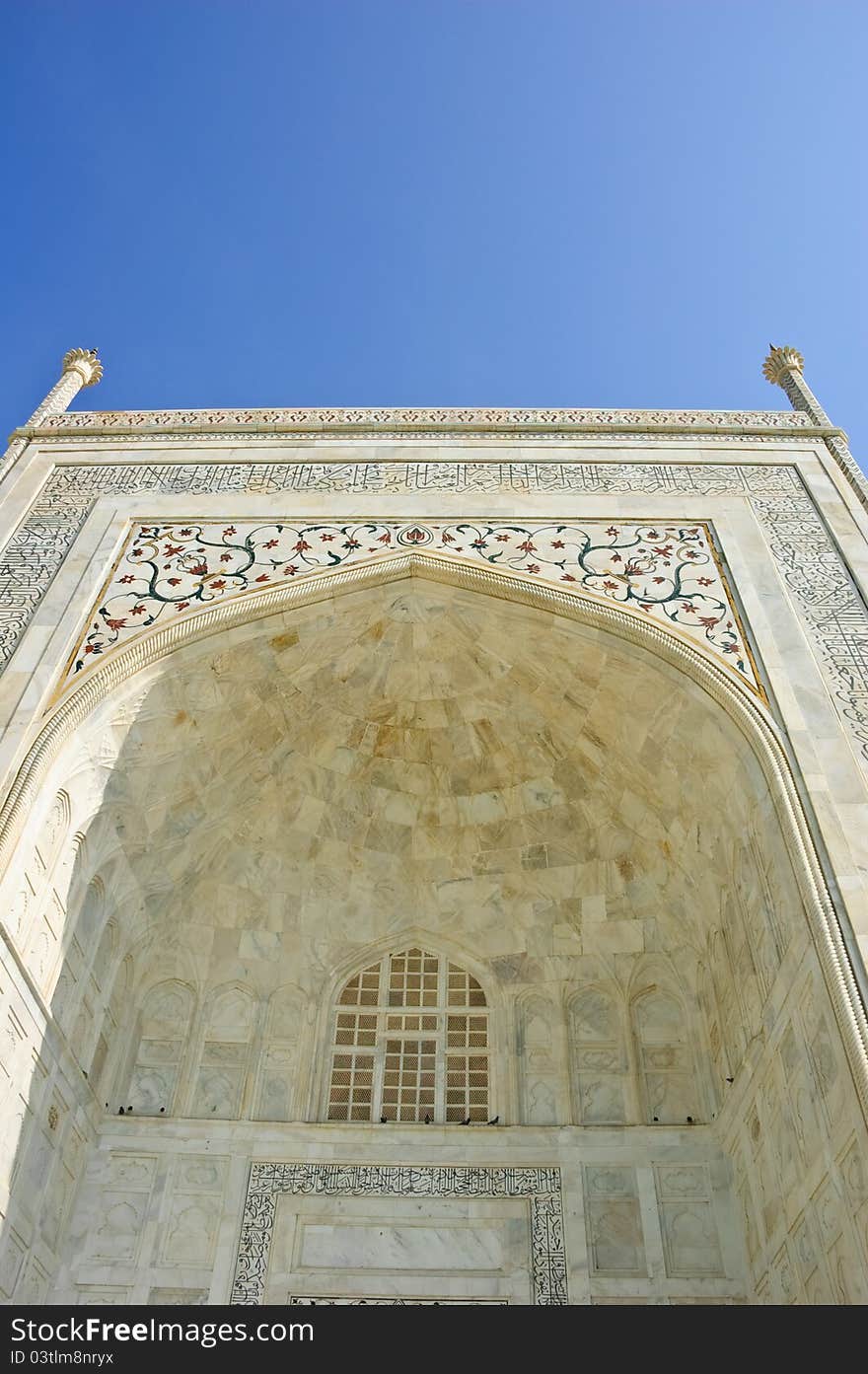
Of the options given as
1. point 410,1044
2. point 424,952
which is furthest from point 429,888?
point 410,1044

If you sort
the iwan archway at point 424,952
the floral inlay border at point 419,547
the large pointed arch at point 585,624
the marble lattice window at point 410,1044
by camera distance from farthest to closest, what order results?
the marble lattice window at point 410,1044, the floral inlay border at point 419,547, the iwan archway at point 424,952, the large pointed arch at point 585,624

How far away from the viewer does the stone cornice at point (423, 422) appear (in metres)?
8.87

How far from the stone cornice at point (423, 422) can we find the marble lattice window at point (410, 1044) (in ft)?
14.0

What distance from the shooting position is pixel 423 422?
8.98 metres

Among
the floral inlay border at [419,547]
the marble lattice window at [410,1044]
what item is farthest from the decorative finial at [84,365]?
the marble lattice window at [410,1044]

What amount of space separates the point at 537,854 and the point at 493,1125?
195 cm

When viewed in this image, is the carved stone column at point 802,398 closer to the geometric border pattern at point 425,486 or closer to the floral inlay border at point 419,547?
the geometric border pattern at point 425,486

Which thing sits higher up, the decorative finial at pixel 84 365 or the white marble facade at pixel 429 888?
the decorative finial at pixel 84 365

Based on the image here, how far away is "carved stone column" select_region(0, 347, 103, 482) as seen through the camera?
29.8 feet


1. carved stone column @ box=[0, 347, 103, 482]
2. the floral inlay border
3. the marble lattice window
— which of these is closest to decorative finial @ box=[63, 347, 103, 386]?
carved stone column @ box=[0, 347, 103, 482]

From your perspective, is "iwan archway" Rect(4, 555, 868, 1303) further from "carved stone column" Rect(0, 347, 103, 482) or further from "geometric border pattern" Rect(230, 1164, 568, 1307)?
"carved stone column" Rect(0, 347, 103, 482)

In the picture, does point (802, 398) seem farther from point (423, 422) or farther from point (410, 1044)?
point (410, 1044)

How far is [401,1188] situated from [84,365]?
7.74 metres
